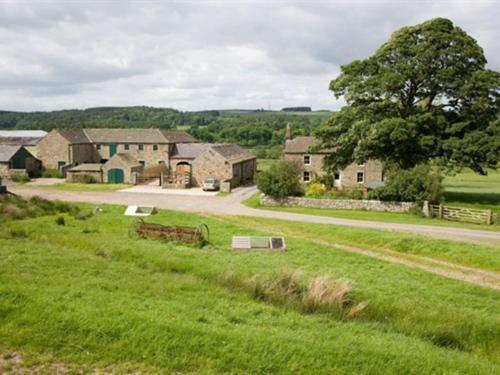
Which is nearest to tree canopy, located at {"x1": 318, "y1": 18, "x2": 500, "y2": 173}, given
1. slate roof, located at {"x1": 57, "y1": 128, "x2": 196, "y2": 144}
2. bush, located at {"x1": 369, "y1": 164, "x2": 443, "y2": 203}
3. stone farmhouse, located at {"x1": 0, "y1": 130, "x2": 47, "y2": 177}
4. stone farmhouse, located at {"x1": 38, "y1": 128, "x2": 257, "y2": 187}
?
bush, located at {"x1": 369, "y1": 164, "x2": 443, "y2": 203}

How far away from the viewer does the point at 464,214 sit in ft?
100

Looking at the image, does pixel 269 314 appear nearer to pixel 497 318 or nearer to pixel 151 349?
pixel 151 349

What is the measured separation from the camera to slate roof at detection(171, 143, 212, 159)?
5514 centimetres

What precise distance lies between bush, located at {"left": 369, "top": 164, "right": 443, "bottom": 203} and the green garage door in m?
29.1

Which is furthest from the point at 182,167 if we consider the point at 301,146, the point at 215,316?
the point at 215,316

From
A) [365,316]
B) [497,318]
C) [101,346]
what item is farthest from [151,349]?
[497,318]

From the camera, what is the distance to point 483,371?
29.5 feet

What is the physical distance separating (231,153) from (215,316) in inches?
1682

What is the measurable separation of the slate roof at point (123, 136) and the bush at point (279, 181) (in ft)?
75.6

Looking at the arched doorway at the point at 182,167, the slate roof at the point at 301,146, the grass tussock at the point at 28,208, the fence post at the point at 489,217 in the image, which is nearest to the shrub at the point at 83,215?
the grass tussock at the point at 28,208

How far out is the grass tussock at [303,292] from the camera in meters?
12.3

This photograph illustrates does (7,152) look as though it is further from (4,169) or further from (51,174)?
(51,174)

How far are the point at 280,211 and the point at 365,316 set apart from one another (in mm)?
21818

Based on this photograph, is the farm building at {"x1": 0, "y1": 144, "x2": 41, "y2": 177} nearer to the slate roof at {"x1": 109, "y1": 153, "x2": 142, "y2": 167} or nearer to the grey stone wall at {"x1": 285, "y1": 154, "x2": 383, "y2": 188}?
the slate roof at {"x1": 109, "y1": 153, "x2": 142, "y2": 167}
